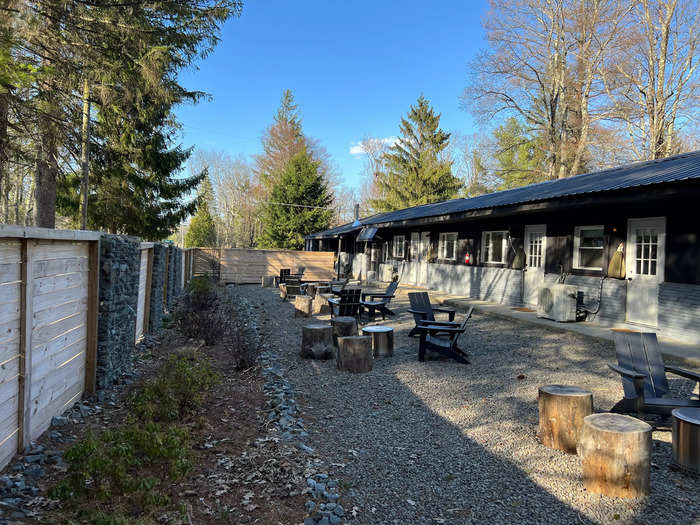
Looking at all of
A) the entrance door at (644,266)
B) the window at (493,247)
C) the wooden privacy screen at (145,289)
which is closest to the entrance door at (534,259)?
the window at (493,247)

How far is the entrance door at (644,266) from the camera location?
8180 mm

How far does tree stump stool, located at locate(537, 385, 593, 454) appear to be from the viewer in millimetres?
3559

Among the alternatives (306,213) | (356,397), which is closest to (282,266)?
(306,213)

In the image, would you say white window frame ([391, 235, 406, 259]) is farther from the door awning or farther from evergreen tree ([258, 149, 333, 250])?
evergreen tree ([258, 149, 333, 250])

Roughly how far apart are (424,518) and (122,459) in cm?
187

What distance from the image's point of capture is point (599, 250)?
31.6 feet

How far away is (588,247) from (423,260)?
770 cm

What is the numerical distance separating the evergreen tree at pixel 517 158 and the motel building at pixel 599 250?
16.0 metres

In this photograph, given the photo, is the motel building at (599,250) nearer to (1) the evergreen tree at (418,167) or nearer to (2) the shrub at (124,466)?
(2) the shrub at (124,466)

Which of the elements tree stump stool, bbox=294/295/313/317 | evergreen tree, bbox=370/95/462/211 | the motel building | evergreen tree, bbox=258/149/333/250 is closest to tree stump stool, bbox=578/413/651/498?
the motel building

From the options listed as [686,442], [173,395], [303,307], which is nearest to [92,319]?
[173,395]

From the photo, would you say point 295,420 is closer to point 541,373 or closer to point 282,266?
point 541,373

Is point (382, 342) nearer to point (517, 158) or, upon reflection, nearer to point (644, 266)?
point (644, 266)

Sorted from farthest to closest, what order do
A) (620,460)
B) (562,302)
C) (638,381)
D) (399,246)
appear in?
(399,246) → (562,302) → (638,381) → (620,460)
